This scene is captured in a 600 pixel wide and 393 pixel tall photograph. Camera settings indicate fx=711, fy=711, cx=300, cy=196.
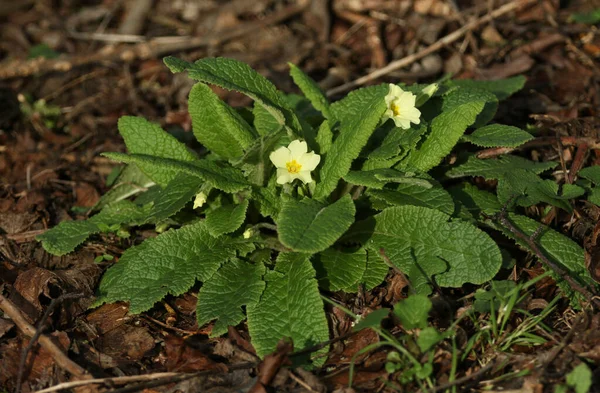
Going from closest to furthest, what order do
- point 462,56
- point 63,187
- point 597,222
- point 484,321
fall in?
point 484,321, point 597,222, point 63,187, point 462,56

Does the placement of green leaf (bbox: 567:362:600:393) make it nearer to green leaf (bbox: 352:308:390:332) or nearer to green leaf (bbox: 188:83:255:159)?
green leaf (bbox: 352:308:390:332)

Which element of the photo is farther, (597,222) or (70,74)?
(70,74)

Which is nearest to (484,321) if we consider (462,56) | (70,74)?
(462,56)

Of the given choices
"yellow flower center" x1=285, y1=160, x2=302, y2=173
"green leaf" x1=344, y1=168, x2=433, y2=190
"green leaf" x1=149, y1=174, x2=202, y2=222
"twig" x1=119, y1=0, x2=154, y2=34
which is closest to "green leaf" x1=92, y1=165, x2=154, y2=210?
"green leaf" x1=149, y1=174, x2=202, y2=222

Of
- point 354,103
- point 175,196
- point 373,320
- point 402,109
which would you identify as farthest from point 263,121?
point 373,320

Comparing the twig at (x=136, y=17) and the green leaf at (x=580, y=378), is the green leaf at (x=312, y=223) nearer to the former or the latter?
the green leaf at (x=580, y=378)

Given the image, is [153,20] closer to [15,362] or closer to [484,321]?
[15,362]
